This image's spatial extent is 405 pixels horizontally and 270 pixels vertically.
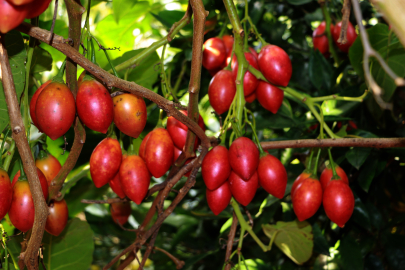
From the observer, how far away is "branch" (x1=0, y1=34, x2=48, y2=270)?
1.31ft

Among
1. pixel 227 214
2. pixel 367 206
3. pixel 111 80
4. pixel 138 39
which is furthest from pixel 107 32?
pixel 367 206

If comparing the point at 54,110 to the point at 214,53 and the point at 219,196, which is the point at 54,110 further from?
the point at 214,53

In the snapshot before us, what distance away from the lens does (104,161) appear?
1.79 ft

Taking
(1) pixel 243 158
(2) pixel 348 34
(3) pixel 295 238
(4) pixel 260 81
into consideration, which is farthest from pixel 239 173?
(2) pixel 348 34

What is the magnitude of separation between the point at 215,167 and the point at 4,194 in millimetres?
295

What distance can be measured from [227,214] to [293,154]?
0.24 metres

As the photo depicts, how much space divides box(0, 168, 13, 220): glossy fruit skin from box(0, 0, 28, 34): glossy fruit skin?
0.72 ft

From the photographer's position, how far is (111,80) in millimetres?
409

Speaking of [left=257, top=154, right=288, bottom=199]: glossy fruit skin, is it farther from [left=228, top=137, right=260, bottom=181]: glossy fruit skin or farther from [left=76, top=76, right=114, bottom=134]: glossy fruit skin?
[left=76, top=76, right=114, bottom=134]: glossy fruit skin

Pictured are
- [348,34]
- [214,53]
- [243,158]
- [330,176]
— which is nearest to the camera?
[243,158]

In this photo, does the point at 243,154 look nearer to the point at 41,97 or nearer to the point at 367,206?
the point at 41,97

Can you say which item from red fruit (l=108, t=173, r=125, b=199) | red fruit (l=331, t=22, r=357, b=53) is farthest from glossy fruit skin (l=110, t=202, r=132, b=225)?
red fruit (l=331, t=22, r=357, b=53)

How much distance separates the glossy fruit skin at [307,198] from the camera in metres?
0.61

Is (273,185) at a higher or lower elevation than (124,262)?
higher
